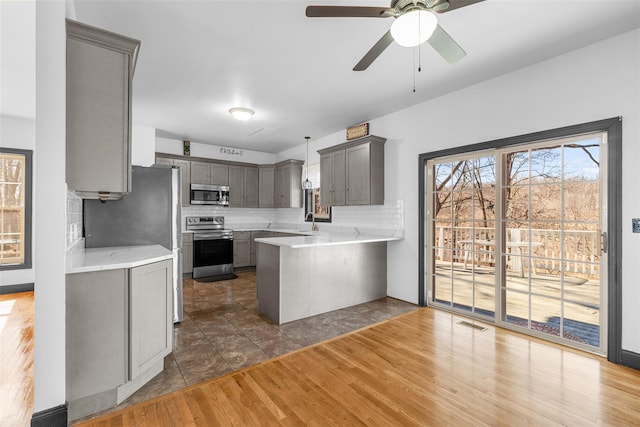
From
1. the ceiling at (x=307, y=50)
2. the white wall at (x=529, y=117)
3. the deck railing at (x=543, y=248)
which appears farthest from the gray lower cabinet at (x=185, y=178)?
the deck railing at (x=543, y=248)

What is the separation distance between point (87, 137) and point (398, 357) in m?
2.84

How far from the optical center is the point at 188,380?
225 cm

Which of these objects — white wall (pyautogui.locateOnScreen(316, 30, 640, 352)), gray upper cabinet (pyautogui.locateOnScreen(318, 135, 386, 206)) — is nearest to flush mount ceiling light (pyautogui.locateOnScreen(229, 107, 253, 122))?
gray upper cabinet (pyautogui.locateOnScreen(318, 135, 386, 206))

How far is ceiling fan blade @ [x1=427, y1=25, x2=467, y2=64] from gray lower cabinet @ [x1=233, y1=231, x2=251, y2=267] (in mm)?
5257

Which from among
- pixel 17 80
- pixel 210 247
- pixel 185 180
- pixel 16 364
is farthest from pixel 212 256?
pixel 17 80

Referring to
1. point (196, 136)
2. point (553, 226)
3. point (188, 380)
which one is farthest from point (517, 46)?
point (196, 136)

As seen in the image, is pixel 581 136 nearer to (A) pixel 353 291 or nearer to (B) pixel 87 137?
(A) pixel 353 291

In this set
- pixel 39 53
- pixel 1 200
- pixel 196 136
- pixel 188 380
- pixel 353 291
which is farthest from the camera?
pixel 196 136

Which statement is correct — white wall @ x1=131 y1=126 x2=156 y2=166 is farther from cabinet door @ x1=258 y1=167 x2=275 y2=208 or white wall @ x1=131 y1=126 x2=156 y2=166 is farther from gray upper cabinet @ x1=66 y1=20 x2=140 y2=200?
gray upper cabinet @ x1=66 y1=20 x2=140 y2=200

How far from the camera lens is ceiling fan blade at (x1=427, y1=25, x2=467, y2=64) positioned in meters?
1.94

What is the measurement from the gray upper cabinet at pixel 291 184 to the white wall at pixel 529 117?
229 cm

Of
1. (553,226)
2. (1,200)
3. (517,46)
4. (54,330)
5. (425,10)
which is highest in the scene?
(517,46)

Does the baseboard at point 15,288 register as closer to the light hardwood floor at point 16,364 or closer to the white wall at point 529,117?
the light hardwood floor at point 16,364

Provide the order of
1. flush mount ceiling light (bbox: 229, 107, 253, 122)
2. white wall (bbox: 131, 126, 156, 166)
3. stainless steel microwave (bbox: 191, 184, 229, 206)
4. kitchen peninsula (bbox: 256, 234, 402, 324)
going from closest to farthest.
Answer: kitchen peninsula (bbox: 256, 234, 402, 324) < flush mount ceiling light (bbox: 229, 107, 253, 122) < white wall (bbox: 131, 126, 156, 166) < stainless steel microwave (bbox: 191, 184, 229, 206)
